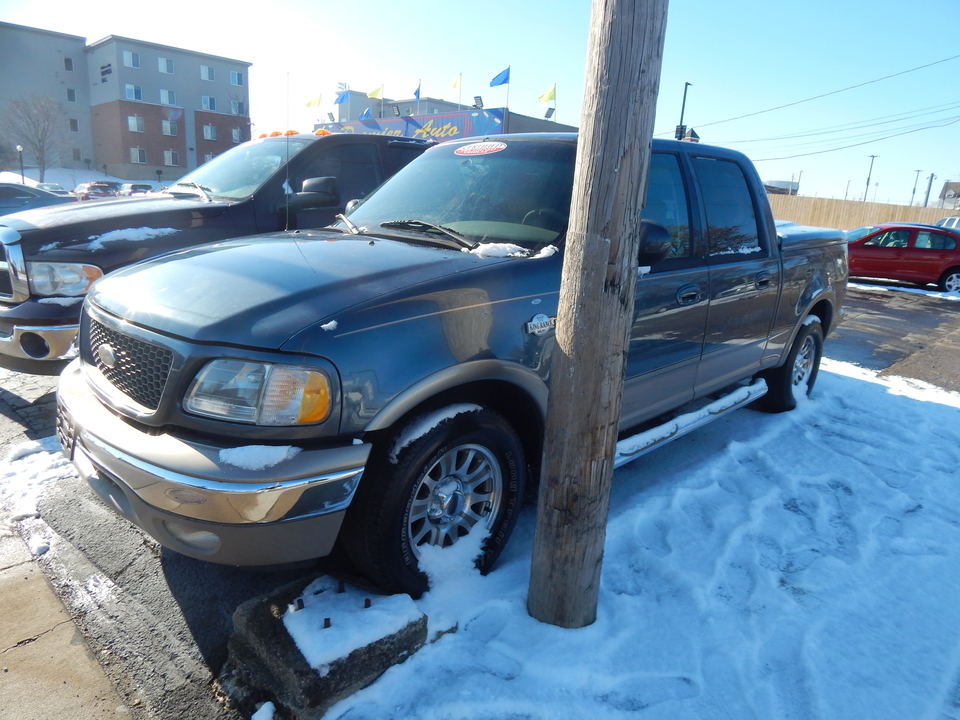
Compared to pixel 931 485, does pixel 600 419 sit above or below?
above

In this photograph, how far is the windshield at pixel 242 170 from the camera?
5121 millimetres

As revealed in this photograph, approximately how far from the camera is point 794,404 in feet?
17.2

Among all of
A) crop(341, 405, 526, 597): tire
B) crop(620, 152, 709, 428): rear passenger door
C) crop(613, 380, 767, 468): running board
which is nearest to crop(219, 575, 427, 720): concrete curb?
crop(341, 405, 526, 597): tire

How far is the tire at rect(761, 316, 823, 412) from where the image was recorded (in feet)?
16.4

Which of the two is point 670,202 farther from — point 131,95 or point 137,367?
point 131,95

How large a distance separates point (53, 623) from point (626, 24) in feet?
9.83

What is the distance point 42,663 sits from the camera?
2.30 metres

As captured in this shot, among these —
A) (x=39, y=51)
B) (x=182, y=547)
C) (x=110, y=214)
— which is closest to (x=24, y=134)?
(x=39, y=51)

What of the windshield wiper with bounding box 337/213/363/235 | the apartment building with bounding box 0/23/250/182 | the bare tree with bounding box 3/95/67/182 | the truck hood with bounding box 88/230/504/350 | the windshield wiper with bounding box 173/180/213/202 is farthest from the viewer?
the apartment building with bounding box 0/23/250/182

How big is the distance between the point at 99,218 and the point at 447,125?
20.6 meters

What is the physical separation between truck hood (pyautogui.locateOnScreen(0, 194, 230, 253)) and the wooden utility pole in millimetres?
3420

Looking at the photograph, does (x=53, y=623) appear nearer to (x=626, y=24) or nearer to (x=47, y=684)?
(x=47, y=684)

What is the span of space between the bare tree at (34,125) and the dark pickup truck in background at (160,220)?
53.3 m

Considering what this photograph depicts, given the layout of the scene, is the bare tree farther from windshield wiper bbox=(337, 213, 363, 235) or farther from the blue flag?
windshield wiper bbox=(337, 213, 363, 235)
